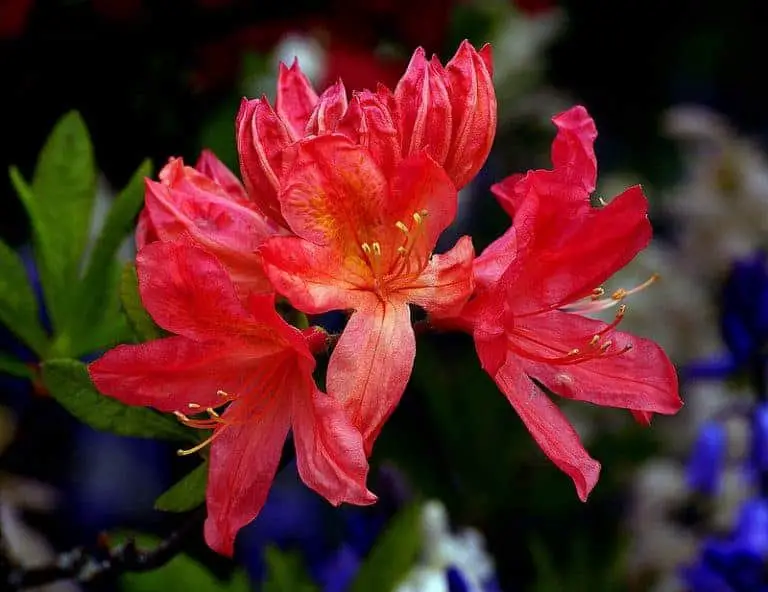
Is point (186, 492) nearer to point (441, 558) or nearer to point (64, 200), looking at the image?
point (64, 200)

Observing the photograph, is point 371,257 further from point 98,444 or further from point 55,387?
point 98,444

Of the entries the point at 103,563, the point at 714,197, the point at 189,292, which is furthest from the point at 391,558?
the point at 714,197

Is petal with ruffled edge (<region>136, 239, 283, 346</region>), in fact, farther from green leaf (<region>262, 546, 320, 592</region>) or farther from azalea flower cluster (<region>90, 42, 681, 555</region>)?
green leaf (<region>262, 546, 320, 592</region>)

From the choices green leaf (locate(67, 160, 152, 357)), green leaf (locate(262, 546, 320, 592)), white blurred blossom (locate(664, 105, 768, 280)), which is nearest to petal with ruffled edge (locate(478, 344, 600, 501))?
green leaf (locate(67, 160, 152, 357))

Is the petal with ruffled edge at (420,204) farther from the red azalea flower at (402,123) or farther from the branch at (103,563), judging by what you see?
the branch at (103,563)

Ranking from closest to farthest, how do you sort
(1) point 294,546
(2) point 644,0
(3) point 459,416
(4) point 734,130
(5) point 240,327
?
(5) point 240,327 → (1) point 294,546 → (3) point 459,416 → (2) point 644,0 → (4) point 734,130

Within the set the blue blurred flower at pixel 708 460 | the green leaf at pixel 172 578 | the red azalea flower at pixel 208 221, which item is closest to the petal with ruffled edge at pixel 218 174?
the red azalea flower at pixel 208 221

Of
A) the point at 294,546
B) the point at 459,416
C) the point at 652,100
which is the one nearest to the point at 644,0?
the point at 652,100

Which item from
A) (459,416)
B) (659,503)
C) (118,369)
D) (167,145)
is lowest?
(659,503)
